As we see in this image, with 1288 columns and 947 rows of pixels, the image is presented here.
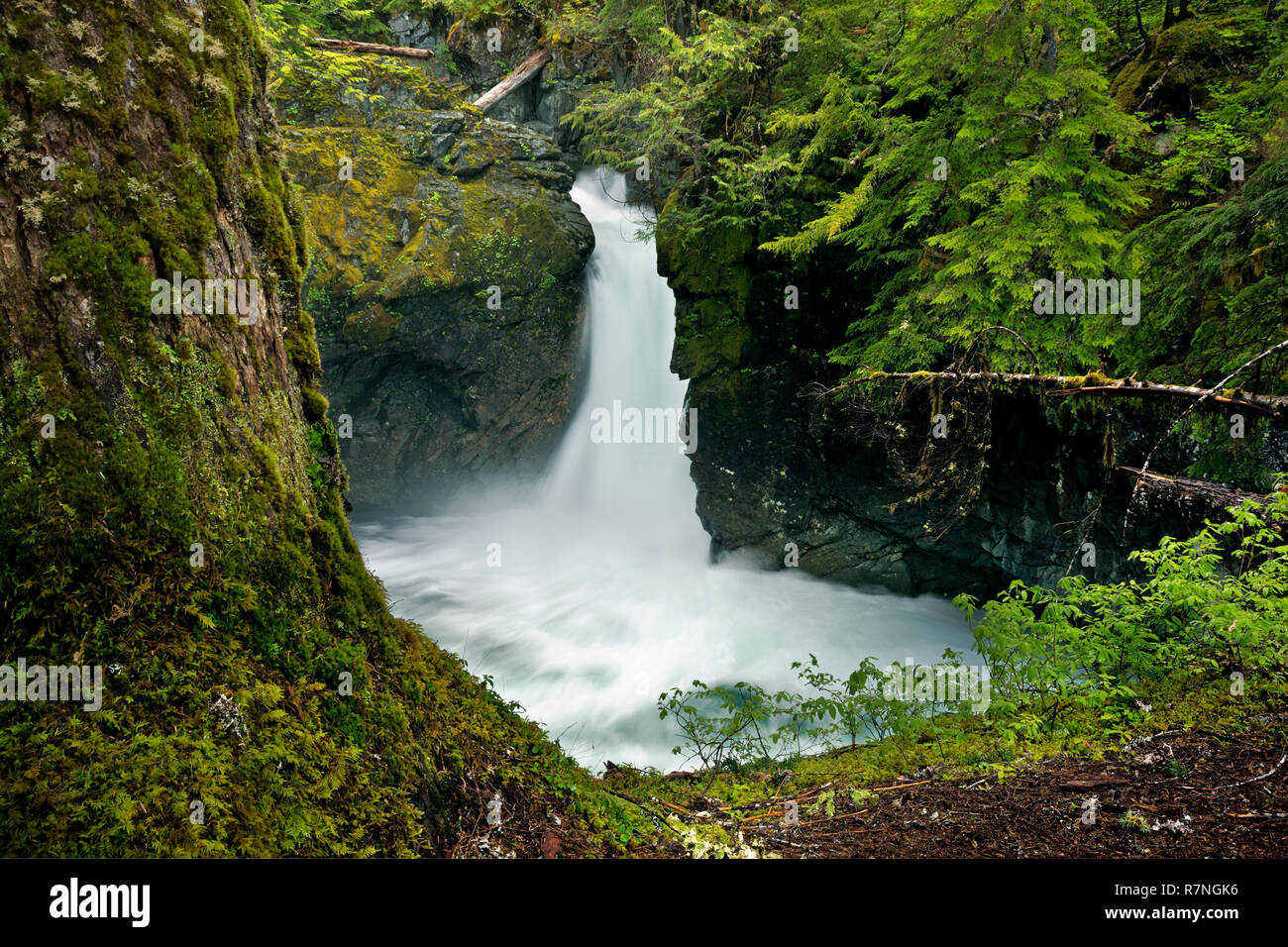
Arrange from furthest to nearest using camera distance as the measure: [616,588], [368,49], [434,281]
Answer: [368,49]
[434,281]
[616,588]

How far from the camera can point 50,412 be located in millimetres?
2105

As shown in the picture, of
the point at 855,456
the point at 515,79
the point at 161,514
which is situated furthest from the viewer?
the point at 515,79

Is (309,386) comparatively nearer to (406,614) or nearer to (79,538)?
(79,538)

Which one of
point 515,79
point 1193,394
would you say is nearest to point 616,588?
point 1193,394

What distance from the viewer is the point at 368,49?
16.9 metres

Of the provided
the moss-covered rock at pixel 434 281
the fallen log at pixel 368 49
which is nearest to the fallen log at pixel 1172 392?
the moss-covered rock at pixel 434 281

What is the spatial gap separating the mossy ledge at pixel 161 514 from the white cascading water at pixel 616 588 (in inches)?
246

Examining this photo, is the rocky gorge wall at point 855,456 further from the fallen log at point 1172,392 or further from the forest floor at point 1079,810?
the forest floor at point 1079,810

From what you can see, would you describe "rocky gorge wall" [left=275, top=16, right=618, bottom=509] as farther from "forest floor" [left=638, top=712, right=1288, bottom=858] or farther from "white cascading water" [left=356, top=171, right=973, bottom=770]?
"forest floor" [left=638, top=712, right=1288, bottom=858]

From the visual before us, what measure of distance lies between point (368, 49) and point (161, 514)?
758 inches

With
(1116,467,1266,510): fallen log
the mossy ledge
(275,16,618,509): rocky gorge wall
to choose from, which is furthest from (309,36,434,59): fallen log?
(1116,467,1266,510): fallen log

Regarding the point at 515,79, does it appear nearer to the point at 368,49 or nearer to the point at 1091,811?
the point at 368,49

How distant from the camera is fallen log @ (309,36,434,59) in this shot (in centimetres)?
1583
